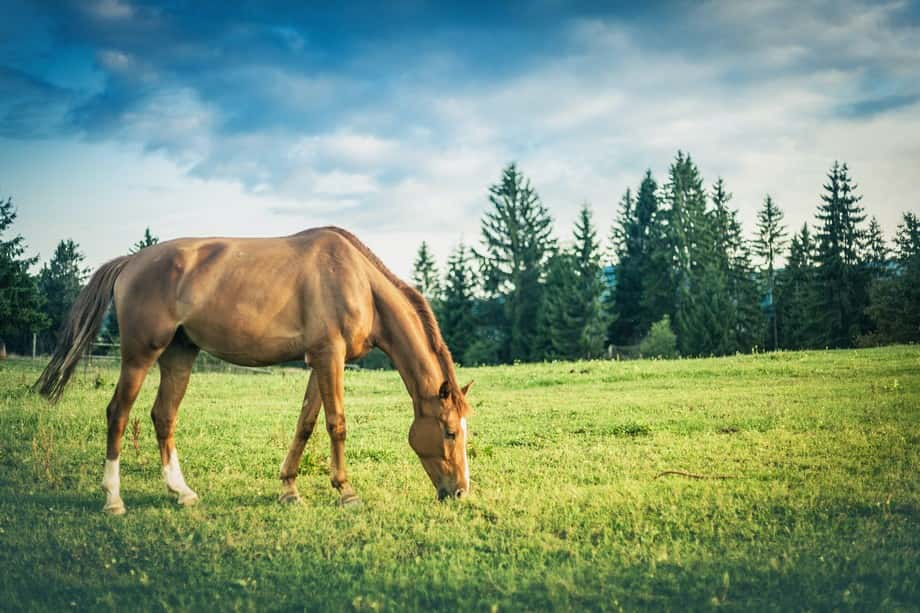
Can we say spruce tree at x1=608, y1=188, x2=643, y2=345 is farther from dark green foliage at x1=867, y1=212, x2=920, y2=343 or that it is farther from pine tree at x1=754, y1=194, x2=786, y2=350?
dark green foliage at x1=867, y1=212, x2=920, y2=343

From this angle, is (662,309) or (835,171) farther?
(662,309)

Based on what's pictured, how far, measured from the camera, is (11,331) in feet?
109

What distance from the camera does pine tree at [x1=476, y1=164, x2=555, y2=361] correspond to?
55.7 m

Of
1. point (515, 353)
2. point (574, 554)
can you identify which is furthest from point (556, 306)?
point (574, 554)

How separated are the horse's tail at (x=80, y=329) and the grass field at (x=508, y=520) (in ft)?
4.00

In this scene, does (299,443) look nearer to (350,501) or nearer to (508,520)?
(350,501)

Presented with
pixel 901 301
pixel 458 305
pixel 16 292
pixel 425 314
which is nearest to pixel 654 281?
pixel 458 305

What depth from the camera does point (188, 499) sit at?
6.88m

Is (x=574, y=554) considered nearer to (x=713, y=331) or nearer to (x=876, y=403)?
(x=876, y=403)

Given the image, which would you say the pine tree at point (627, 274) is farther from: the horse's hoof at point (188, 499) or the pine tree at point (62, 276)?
the horse's hoof at point (188, 499)

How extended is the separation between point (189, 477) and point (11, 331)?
31.1 meters

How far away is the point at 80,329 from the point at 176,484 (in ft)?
6.70

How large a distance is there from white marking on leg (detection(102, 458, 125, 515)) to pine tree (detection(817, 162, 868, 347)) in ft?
166

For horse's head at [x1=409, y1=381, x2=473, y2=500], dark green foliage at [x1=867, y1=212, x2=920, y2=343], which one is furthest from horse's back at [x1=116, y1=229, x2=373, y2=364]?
dark green foliage at [x1=867, y1=212, x2=920, y2=343]
